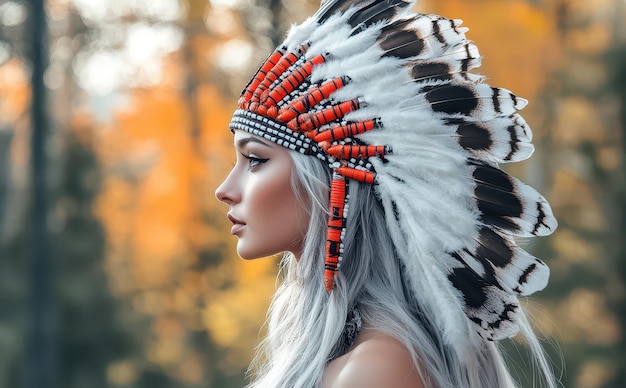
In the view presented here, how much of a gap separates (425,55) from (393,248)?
54 cm

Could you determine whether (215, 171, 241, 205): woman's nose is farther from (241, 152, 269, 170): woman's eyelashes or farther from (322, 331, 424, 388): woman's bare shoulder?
(322, 331, 424, 388): woman's bare shoulder

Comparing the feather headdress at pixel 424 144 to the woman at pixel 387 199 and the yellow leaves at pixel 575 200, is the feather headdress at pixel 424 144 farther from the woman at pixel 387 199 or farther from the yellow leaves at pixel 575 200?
the yellow leaves at pixel 575 200

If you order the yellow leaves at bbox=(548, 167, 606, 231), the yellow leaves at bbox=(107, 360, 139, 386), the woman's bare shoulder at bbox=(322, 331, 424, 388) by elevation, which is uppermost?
the woman's bare shoulder at bbox=(322, 331, 424, 388)

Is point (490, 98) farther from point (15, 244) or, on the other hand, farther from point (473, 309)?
point (15, 244)

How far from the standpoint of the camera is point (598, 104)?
38.6 feet

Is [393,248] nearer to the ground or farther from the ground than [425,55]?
nearer to the ground

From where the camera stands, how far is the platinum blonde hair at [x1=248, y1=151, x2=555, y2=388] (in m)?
2.31

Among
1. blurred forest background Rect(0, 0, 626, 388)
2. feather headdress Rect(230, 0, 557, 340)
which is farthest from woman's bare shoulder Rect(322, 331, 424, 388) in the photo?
blurred forest background Rect(0, 0, 626, 388)

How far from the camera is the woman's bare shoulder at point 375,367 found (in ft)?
6.95

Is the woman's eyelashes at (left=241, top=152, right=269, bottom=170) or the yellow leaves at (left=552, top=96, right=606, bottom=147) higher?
the woman's eyelashes at (left=241, top=152, right=269, bottom=170)

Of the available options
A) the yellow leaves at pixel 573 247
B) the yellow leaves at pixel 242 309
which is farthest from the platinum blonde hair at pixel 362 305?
the yellow leaves at pixel 242 309

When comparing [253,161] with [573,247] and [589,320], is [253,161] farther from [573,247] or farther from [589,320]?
[589,320]

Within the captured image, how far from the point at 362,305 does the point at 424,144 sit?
48cm

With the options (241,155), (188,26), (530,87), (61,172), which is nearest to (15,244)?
(61,172)
